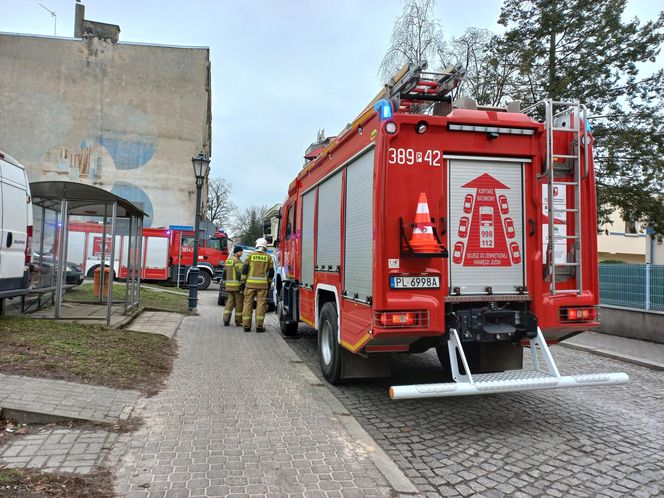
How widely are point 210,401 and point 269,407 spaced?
667 millimetres

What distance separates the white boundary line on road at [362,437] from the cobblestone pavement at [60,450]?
79.6 inches

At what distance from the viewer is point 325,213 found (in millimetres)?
6562

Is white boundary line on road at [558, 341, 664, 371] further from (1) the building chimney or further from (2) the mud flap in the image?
(1) the building chimney

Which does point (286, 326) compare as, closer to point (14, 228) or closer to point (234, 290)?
point (234, 290)

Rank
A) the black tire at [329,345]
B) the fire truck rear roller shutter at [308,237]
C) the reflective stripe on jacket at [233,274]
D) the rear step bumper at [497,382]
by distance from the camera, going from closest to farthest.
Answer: the rear step bumper at [497,382]
the black tire at [329,345]
the fire truck rear roller shutter at [308,237]
the reflective stripe on jacket at [233,274]

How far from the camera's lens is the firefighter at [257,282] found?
10141mm

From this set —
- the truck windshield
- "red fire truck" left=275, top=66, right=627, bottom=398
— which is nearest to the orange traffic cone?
"red fire truck" left=275, top=66, right=627, bottom=398

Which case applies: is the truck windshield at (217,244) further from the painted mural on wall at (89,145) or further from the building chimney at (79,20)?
the building chimney at (79,20)

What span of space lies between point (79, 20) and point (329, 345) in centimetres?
3651

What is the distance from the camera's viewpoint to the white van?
707 centimetres

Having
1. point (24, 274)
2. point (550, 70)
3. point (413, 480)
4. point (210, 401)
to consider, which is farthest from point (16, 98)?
point (413, 480)

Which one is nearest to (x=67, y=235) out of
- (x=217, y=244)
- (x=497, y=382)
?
(x=497, y=382)

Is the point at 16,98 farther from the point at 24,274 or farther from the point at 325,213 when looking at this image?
the point at 325,213

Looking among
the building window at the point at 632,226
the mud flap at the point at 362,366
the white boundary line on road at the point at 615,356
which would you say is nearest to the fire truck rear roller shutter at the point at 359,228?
the mud flap at the point at 362,366
